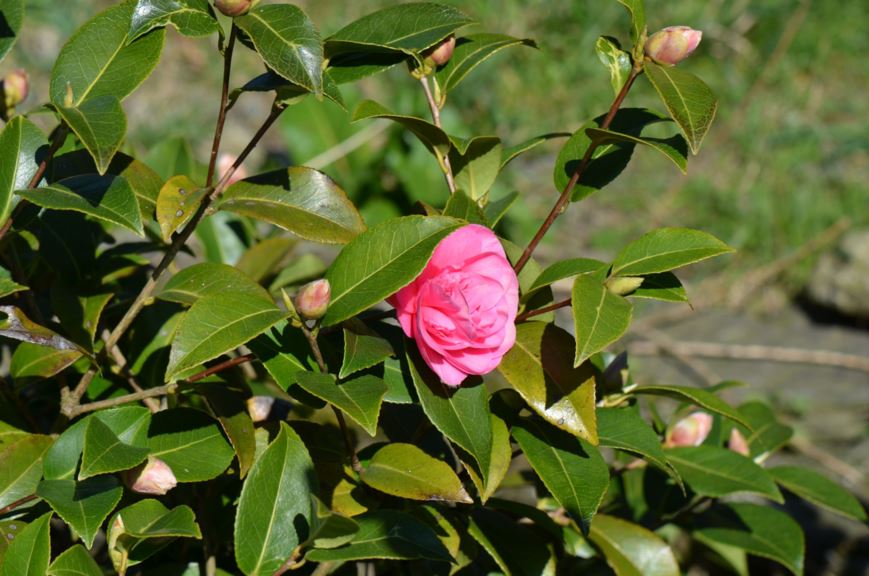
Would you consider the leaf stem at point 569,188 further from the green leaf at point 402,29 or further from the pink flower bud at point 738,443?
the pink flower bud at point 738,443

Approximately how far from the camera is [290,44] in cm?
80

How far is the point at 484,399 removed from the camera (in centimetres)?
88

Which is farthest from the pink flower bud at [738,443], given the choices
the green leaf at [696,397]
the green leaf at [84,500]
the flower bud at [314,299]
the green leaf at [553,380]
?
the green leaf at [84,500]

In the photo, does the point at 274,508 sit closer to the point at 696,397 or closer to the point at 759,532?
the point at 696,397

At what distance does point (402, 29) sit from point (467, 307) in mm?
279

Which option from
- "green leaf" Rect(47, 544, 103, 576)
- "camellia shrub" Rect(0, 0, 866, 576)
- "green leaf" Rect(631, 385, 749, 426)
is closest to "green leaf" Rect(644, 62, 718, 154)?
"camellia shrub" Rect(0, 0, 866, 576)

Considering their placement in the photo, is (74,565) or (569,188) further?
(569,188)

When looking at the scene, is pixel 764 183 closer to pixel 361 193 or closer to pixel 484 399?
pixel 361 193

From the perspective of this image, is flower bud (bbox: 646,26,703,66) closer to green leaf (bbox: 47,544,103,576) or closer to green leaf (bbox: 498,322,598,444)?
green leaf (bbox: 498,322,598,444)

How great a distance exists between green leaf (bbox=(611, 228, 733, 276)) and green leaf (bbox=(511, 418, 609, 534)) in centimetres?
17

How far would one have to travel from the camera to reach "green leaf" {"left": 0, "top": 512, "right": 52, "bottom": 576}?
2.78 feet

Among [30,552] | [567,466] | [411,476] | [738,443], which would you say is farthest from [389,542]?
[738,443]

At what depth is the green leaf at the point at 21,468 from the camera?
918mm

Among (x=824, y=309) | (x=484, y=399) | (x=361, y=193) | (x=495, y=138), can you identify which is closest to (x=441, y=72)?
(x=495, y=138)
